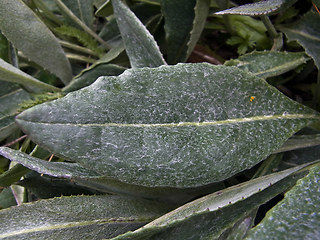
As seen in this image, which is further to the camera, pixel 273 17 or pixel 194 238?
pixel 273 17

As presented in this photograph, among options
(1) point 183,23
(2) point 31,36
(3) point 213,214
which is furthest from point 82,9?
(3) point 213,214

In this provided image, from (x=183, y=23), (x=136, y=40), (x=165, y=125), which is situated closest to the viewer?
(x=165, y=125)

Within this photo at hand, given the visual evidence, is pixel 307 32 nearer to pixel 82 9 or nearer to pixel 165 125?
pixel 165 125

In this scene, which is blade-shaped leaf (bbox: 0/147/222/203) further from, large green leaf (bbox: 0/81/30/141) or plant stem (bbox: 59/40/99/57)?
plant stem (bbox: 59/40/99/57)

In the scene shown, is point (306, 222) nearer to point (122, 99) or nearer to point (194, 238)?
point (194, 238)

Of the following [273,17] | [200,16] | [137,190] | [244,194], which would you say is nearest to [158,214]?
[137,190]

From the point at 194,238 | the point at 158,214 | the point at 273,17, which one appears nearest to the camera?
the point at 194,238

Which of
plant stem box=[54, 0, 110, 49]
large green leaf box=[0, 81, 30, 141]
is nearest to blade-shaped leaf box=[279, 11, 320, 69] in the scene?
plant stem box=[54, 0, 110, 49]
